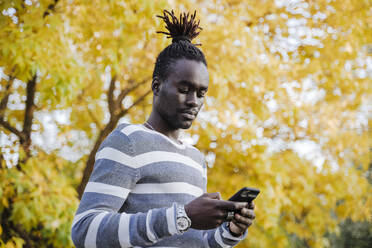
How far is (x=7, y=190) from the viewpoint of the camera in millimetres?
4051

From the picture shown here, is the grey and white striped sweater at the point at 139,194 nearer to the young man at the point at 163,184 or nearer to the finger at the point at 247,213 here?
the young man at the point at 163,184

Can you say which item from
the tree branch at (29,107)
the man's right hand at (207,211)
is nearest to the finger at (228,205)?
the man's right hand at (207,211)

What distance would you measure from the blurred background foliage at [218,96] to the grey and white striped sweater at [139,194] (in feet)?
7.37

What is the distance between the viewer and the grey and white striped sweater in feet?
4.48

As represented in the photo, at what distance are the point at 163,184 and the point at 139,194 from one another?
0.12 metres

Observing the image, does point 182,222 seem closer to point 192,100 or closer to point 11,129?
point 192,100

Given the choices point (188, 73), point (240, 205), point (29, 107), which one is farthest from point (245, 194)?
point (29, 107)

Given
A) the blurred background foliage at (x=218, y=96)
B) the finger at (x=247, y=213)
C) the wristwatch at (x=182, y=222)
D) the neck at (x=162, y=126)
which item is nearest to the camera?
the wristwatch at (x=182, y=222)

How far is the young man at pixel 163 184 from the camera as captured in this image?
1.35 meters

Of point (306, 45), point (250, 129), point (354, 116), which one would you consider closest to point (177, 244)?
point (250, 129)

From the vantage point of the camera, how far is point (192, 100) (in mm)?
1782

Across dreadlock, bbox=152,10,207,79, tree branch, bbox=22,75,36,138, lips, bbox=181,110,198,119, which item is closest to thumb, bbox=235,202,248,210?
lips, bbox=181,110,198,119

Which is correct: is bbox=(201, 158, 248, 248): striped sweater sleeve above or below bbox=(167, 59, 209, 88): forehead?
below

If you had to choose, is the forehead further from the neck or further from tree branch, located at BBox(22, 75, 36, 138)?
tree branch, located at BBox(22, 75, 36, 138)
